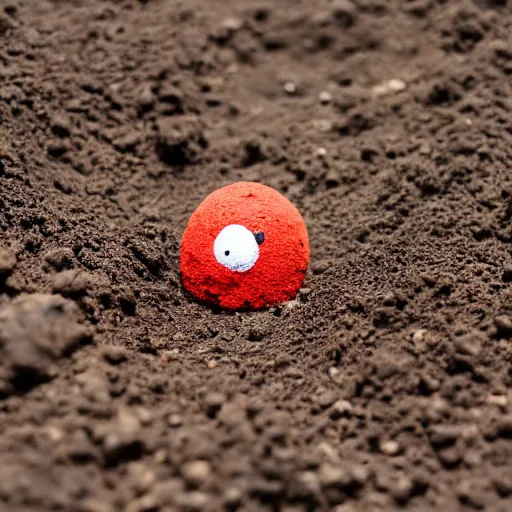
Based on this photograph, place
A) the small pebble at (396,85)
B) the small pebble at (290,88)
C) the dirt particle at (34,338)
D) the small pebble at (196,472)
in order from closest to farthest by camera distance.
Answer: the small pebble at (196,472)
the dirt particle at (34,338)
the small pebble at (396,85)
the small pebble at (290,88)

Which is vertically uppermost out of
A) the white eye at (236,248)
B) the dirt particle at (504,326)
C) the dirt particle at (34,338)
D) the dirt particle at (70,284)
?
the white eye at (236,248)

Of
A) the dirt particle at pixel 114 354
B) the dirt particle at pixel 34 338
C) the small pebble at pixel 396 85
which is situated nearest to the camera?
the dirt particle at pixel 34 338

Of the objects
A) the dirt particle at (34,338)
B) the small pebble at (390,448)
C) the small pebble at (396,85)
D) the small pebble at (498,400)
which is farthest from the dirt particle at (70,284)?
the small pebble at (396,85)

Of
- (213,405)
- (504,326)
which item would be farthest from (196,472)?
(504,326)

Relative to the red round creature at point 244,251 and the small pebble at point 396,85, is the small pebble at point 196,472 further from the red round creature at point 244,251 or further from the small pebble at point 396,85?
the small pebble at point 396,85

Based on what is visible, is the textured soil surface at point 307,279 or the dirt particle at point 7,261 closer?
the textured soil surface at point 307,279

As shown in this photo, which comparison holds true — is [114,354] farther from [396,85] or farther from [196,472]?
[396,85]

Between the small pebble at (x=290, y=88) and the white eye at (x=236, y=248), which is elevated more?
the small pebble at (x=290, y=88)
